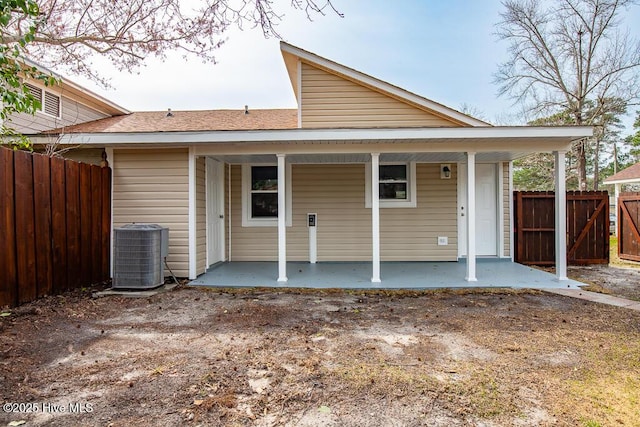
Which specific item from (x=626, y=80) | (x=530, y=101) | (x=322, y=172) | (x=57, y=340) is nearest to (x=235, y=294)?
(x=57, y=340)

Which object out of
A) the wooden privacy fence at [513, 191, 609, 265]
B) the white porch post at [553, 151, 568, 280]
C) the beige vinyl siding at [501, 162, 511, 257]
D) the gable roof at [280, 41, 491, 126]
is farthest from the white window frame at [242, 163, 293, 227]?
the wooden privacy fence at [513, 191, 609, 265]

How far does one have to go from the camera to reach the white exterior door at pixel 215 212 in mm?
6812

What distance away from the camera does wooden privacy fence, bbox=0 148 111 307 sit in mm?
4207

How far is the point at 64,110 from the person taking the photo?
8.20 metres

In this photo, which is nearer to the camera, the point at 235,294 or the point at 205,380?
the point at 205,380

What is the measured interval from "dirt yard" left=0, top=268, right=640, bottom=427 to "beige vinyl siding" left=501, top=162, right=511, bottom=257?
3.22 meters

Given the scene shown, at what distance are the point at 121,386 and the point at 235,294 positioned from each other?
110 inches

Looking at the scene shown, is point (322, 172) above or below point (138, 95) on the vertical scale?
below

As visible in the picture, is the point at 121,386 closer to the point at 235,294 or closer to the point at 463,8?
the point at 235,294

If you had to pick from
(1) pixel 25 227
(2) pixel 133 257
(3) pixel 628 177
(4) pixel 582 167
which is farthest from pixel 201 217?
(3) pixel 628 177

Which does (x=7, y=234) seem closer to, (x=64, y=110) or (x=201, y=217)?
(x=201, y=217)

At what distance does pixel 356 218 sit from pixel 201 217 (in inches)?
126

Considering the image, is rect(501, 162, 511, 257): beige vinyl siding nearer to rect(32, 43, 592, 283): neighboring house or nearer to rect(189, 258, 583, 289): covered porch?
rect(32, 43, 592, 283): neighboring house

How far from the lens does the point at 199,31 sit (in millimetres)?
7098
